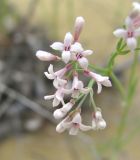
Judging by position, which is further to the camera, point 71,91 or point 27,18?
point 27,18

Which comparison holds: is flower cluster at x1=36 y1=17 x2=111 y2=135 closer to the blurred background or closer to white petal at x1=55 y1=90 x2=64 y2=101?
white petal at x1=55 y1=90 x2=64 y2=101

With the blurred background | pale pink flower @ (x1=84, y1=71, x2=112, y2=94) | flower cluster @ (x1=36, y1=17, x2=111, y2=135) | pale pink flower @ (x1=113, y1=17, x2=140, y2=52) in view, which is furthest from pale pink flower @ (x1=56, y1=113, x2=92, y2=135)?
the blurred background

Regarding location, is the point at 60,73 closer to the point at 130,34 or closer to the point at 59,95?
the point at 59,95

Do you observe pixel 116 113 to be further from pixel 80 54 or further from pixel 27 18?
pixel 80 54

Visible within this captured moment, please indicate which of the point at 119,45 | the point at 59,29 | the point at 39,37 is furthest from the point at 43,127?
the point at 119,45

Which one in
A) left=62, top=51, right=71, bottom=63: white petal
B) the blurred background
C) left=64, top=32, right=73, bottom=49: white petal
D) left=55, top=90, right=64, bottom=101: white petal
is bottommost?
the blurred background

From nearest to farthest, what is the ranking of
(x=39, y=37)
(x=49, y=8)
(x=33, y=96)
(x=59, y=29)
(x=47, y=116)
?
(x=47, y=116) < (x=33, y=96) < (x=39, y=37) < (x=59, y=29) < (x=49, y=8)

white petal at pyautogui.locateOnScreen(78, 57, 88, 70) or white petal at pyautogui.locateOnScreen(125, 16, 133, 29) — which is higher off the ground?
white petal at pyautogui.locateOnScreen(125, 16, 133, 29)

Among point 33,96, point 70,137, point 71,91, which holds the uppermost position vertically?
point 71,91

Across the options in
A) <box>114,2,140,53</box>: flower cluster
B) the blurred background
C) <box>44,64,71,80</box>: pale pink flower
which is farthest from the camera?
the blurred background
